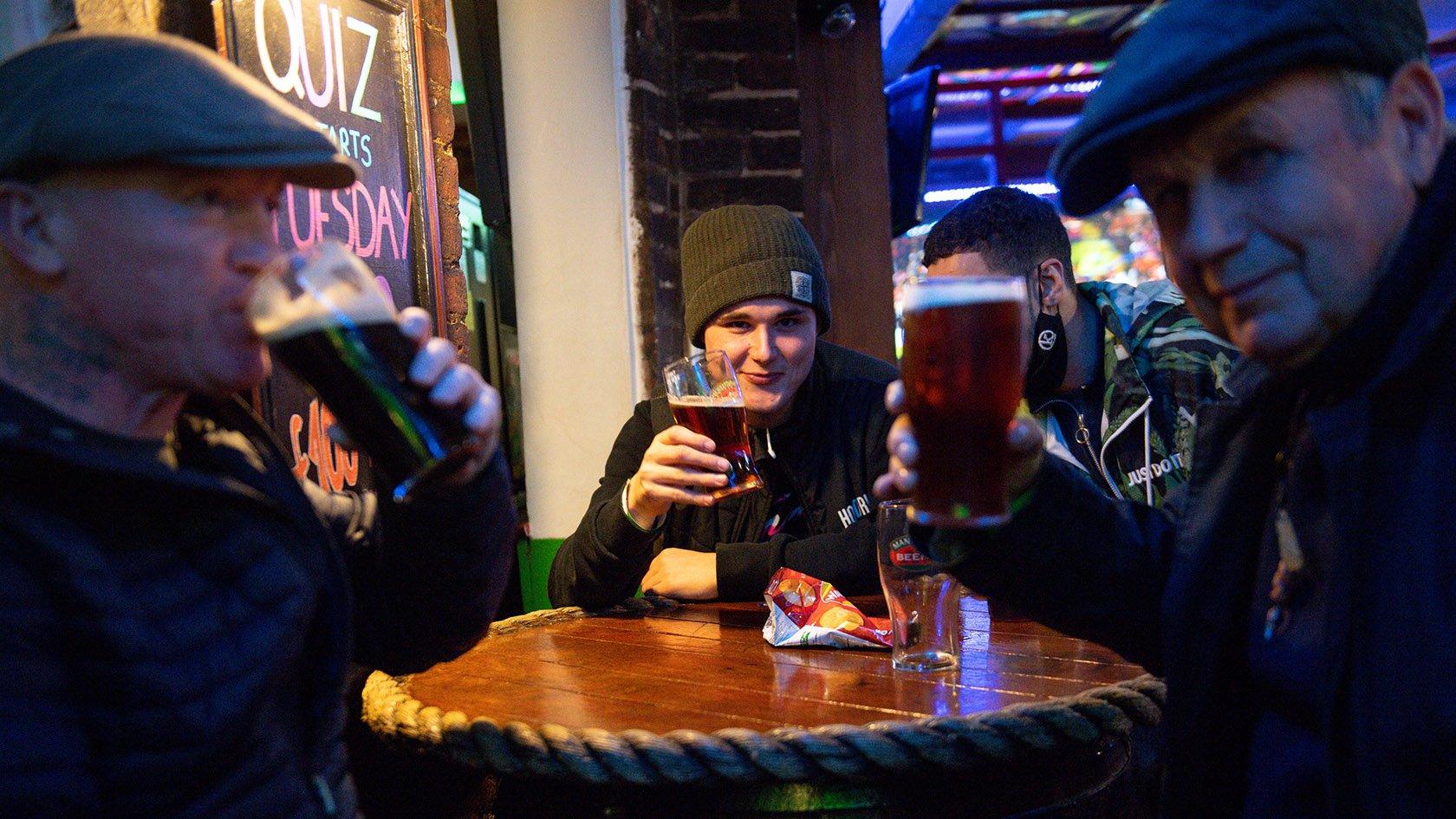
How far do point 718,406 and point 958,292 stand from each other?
81 centimetres

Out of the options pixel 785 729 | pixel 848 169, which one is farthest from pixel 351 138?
pixel 848 169

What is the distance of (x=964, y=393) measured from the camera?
3.17ft

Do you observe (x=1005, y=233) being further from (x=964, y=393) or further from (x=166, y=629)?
(x=166, y=629)

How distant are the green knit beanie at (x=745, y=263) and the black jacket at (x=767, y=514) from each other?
0.21 meters

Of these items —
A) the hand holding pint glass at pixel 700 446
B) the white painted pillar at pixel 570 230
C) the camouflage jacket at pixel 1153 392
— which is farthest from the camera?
the white painted pillar at pixel 570 230

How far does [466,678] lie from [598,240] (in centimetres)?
211

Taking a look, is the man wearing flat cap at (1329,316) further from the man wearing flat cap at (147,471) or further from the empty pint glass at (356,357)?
the man wearing flat cap at (147,471)

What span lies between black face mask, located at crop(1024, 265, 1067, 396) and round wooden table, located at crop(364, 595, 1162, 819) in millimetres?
1116

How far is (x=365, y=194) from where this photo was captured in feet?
6.72

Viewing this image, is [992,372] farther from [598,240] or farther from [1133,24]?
[1133,24]

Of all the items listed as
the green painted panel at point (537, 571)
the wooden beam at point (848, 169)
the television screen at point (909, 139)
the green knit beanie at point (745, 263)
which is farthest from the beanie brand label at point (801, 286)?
the television screen at point (909, 139)

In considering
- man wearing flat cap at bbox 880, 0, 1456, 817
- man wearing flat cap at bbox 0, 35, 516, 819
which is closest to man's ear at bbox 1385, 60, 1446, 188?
man wearing flat cap at bbox 880, 0, 1456, 817

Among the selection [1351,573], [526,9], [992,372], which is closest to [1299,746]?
[1351,573]

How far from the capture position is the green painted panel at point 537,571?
3.39m
